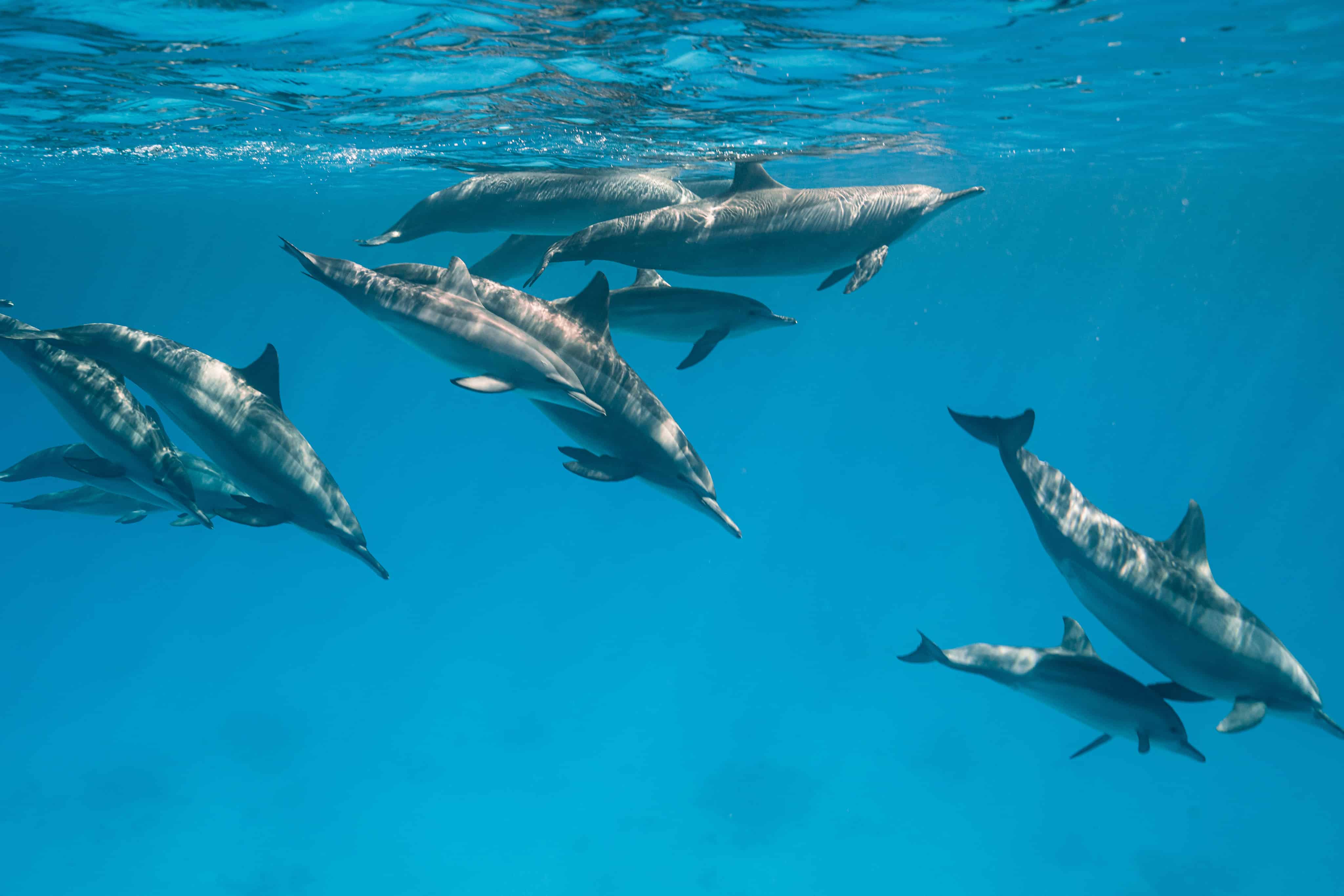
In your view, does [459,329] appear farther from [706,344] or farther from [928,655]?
[928,655]

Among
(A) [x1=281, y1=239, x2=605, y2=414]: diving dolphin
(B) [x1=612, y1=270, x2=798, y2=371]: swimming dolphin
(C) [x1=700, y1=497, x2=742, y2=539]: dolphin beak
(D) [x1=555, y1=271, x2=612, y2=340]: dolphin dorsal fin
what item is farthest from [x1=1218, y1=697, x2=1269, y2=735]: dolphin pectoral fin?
(D) [x1=555, y1=271, x2=612, y2=340]: dolphin dorsal fin

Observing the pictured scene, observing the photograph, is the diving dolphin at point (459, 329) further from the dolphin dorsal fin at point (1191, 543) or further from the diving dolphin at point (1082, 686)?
the dolphin dorsal fin at point (1191, 543)

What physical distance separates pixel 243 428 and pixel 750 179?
151 inches

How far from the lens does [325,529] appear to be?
4488 mm

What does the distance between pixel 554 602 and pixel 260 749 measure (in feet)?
54.6

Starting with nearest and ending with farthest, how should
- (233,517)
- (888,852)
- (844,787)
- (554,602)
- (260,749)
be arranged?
(233,517) → (888,852) → (844,787) → (260,749) → (554,602)

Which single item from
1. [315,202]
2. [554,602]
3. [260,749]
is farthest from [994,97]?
[554,602]

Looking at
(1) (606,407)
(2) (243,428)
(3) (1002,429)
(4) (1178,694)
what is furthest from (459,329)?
(4) (1178,694)

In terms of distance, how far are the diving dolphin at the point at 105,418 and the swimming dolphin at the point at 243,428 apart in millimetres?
125

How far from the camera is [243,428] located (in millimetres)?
4359

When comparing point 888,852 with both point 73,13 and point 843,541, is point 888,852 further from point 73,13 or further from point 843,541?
point 843,541

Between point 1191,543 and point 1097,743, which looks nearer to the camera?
point 1191,543

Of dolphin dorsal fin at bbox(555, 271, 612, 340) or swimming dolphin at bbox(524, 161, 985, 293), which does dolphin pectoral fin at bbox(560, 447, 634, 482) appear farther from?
swimming dolphin at bbox(524, 161, 985, 293)

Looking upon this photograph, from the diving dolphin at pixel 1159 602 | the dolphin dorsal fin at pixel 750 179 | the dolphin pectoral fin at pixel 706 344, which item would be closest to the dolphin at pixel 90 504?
the dolphin pectoral fin at pixel 706 344
